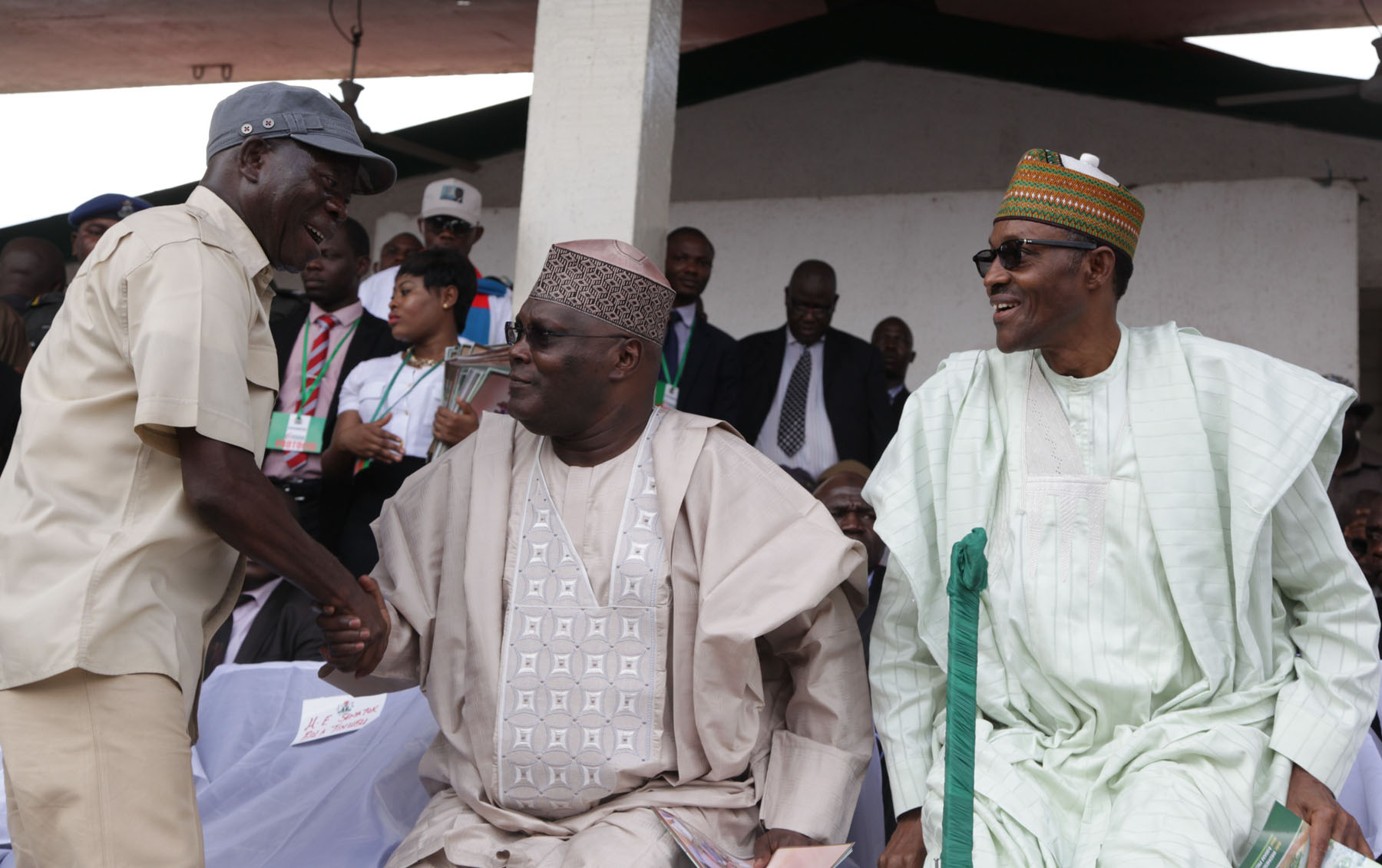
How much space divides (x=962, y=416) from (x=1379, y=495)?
2.85 meters

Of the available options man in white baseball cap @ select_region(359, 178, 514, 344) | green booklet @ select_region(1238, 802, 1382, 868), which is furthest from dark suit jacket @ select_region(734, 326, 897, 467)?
green booklet @ select_region(1238, 802, 1382, 868)

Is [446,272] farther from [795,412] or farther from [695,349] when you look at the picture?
[795,412]

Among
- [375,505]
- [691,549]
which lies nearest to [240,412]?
[691,549]

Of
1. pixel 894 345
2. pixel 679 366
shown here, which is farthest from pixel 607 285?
pixel 894 345

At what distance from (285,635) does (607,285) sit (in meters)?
2.52

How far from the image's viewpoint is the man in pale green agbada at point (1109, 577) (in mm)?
2830

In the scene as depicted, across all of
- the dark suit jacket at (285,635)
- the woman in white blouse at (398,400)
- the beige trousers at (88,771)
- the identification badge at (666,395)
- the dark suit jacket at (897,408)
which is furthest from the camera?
the dark suit jacket at (897,408)

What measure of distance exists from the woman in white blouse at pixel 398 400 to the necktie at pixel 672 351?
4.22 ft

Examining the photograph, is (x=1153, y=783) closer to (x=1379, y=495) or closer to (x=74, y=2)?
(x=1379, y=495)

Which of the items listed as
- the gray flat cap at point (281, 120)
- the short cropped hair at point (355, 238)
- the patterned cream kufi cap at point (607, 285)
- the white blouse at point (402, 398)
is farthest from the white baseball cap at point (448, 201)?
the gray flat cap at point (281, 120)

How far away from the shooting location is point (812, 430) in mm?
6836

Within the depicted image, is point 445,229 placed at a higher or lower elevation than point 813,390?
higher

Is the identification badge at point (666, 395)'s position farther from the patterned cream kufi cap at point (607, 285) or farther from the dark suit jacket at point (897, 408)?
the patterned cream kufi cap at point (607, 285)

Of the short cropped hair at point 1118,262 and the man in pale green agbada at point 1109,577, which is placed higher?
the short cropped hair at point 1118,262
